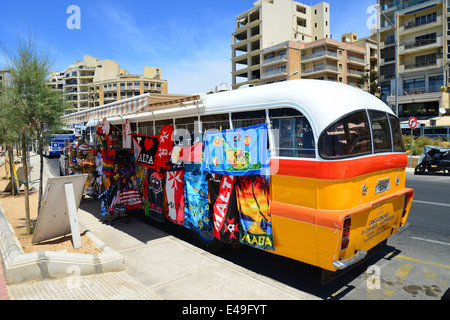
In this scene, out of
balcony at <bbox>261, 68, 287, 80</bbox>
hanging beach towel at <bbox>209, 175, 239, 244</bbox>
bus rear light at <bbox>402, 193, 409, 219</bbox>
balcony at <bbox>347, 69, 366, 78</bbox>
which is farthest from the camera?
balcony at <bbox>347, 69, 366, 78</bbox>

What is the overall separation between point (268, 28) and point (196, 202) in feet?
203

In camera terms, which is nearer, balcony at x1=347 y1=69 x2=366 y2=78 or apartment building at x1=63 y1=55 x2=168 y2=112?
balcony at x1=347 y1=69 x2=366 y2=78

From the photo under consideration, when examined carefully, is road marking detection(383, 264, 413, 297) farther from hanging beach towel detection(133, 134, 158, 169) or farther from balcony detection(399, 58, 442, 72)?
balcony detection(399, 58, 442, 72)

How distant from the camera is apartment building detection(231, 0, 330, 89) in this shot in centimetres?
6119

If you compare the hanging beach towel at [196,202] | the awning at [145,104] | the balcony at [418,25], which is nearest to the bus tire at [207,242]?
the hanging beach towel at [196,202]

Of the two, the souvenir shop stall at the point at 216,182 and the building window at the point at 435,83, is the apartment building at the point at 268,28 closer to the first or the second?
the building window at the point at 435,83

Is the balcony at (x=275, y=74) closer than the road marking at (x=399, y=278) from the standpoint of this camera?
No

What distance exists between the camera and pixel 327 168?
13.1 feet

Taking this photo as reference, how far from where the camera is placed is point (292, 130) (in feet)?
14.6

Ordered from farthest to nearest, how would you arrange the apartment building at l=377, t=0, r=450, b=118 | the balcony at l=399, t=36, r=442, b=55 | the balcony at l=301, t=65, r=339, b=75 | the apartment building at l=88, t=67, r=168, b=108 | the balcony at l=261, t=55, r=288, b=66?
the apartment building at l=88, t=67, r=168, b=108, the balcony at l=261, t=55, r=288, b=66, the balcony at l=301, t=65, r=339, b=75, the balcony at l=399, t=36, r=442, b=55, the apartment building at l=377, t=0, r=450, b=118

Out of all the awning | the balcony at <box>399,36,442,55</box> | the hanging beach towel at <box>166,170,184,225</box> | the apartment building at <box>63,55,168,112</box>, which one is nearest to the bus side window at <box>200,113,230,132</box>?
the awning

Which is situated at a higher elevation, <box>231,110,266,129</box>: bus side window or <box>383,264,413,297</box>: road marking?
<box>231,110,266,129</box>: bus side window

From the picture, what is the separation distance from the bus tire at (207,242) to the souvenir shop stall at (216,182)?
28 cm

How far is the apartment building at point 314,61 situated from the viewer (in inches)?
2205
